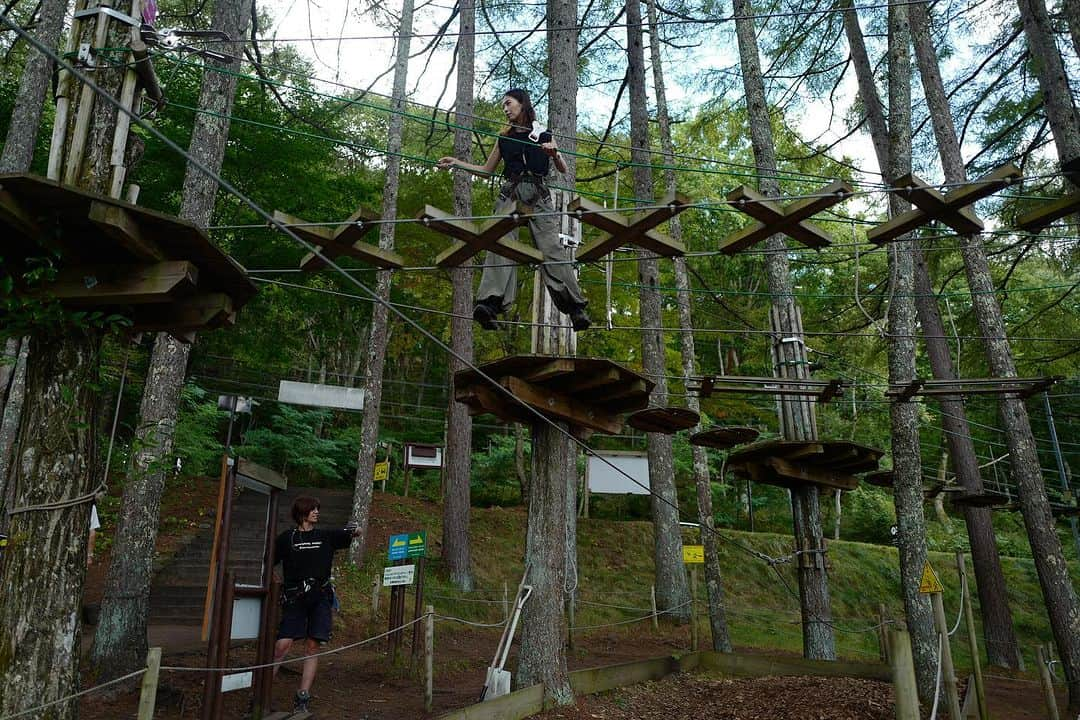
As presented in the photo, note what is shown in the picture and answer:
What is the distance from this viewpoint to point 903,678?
4.31 meters

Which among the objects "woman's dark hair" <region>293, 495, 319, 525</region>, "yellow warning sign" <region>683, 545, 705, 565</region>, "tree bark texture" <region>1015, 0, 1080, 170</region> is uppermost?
"tree bark texture" <region>1015, 0, 1080, 170</region>

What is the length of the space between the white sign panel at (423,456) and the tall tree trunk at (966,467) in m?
9.36

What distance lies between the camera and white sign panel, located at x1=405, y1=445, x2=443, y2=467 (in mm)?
15625

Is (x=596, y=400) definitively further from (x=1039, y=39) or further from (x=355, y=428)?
(x=355, y=428)

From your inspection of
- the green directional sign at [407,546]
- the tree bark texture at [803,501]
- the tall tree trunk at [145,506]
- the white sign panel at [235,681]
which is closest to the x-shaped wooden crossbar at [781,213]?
the tree bark texture at [803,501]

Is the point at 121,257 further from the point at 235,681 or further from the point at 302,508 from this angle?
the point at 235,681

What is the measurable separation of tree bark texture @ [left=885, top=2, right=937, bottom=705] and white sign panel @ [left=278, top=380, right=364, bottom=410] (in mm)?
8695

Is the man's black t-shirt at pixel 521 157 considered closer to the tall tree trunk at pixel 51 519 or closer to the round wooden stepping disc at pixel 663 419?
the round wooden stepping disc at pixel 663 419

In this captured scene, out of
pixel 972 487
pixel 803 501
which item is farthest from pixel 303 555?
pixel 972 487

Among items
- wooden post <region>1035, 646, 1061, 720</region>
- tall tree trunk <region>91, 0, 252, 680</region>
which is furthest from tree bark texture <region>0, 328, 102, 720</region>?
wooden post <region>1035, 646, 1061, 720</region>

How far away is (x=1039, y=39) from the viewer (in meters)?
7.95

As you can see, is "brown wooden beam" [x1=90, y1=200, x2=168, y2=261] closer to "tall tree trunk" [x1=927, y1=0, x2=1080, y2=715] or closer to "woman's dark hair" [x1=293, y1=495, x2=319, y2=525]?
"woman's dark hair" [x1=293, y1=495, x2=319, y2=525]

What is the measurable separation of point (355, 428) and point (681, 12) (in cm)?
1315

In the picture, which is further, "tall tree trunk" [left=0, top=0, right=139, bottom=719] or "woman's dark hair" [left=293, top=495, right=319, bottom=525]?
"woman's dark hair" [left=293, top=495, right=319, bottom=525]
